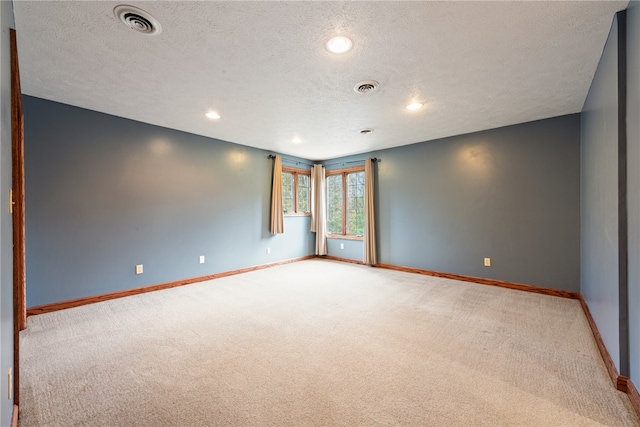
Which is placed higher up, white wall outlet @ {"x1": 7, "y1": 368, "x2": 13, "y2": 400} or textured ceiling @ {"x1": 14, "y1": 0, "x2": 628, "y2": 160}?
textured ceiling @ {"x1": 14, "y1": 0, "x2": 628, "y2": 160}

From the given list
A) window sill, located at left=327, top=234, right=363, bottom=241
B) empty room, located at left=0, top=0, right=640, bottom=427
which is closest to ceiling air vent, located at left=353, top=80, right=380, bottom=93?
empty room, located at left=0, top=0, right=640, bottom=427

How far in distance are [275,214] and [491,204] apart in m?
3.72

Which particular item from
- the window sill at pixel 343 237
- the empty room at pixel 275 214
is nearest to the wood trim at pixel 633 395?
the empty room at pixel 275 214

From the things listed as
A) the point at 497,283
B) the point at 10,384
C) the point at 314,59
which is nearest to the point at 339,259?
the point at 497,283

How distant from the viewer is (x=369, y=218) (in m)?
5.44

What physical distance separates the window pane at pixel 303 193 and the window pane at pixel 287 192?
0.77 ft

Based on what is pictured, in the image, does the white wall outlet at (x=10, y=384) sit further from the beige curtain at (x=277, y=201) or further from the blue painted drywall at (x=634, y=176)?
the beige curtain at (x=277, y=201)

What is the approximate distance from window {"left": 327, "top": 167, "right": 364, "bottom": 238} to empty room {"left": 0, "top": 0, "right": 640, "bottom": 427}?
61cm

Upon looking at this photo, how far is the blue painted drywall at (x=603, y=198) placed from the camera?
74.3 inches

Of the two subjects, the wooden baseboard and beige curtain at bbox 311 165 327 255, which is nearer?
the wooden baseboard

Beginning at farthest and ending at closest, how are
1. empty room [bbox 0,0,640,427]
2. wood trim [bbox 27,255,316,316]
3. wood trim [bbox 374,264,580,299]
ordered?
wood trim [bbox 374,264,580,299] → wood trim [bbox 27,255,316,316] → empty room [bbox 0,0,640,427]

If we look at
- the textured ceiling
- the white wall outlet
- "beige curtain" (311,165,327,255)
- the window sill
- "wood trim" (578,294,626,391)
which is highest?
the textured ceiling

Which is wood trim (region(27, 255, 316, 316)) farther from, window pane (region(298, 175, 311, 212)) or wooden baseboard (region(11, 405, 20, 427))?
wooden baseboard (region(11, 405, 20, 427))

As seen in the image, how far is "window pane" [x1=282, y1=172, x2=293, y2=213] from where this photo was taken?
592cm
